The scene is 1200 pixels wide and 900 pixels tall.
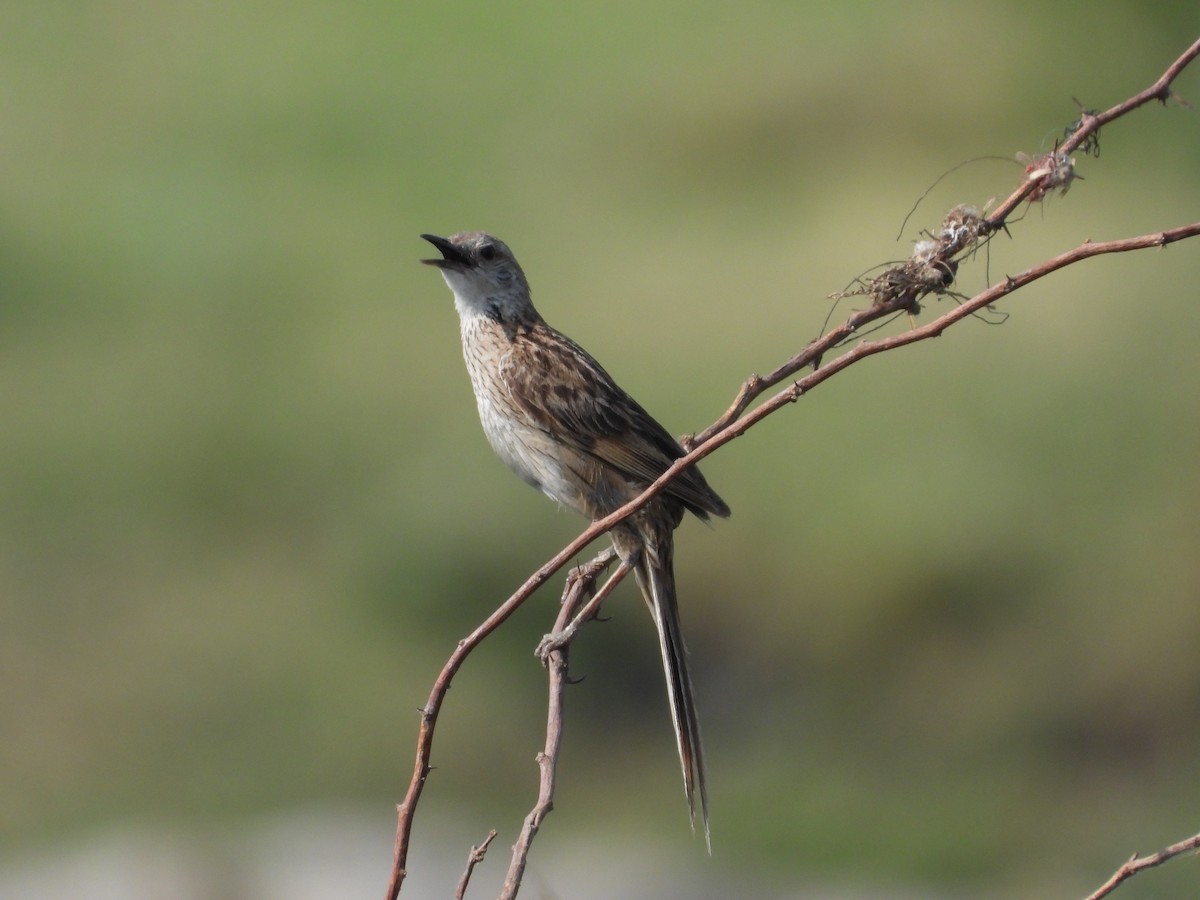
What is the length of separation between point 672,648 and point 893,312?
4.99 feet

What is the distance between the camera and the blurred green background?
8547 mm

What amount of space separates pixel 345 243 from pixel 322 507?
9.62 feet

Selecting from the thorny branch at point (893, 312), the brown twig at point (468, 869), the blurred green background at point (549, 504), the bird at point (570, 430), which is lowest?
the brown twig at point (468, 869)

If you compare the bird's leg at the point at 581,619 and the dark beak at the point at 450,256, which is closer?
the bird's leg at the point at 581,619

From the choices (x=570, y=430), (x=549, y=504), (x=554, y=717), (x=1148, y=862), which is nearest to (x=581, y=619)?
(x=554, y=717)

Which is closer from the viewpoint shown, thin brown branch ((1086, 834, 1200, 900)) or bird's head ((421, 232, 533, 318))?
thin brown branch ((1086, 834, 1200, 900))

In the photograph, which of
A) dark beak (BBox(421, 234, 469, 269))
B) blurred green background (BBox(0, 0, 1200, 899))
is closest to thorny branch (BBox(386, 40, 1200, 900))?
dark beak (BBox(421, 234, 469, 269))

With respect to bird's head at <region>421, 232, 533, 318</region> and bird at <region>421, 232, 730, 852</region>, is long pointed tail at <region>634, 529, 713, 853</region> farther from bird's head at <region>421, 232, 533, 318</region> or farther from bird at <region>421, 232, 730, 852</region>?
bird's head at <region>421, 232, 533, 318</region>

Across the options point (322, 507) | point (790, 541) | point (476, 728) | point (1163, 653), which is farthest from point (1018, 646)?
point (322, 507)

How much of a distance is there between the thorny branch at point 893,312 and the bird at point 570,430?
1.24 m

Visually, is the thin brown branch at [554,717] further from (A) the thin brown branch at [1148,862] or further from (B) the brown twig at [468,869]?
(A) the thin brown branch at [1148,862]

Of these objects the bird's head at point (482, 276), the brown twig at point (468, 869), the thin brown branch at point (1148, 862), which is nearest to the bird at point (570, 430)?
the bird's head at point (482, 276)

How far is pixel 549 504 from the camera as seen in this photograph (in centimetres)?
988

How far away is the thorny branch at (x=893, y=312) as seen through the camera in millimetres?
2318
